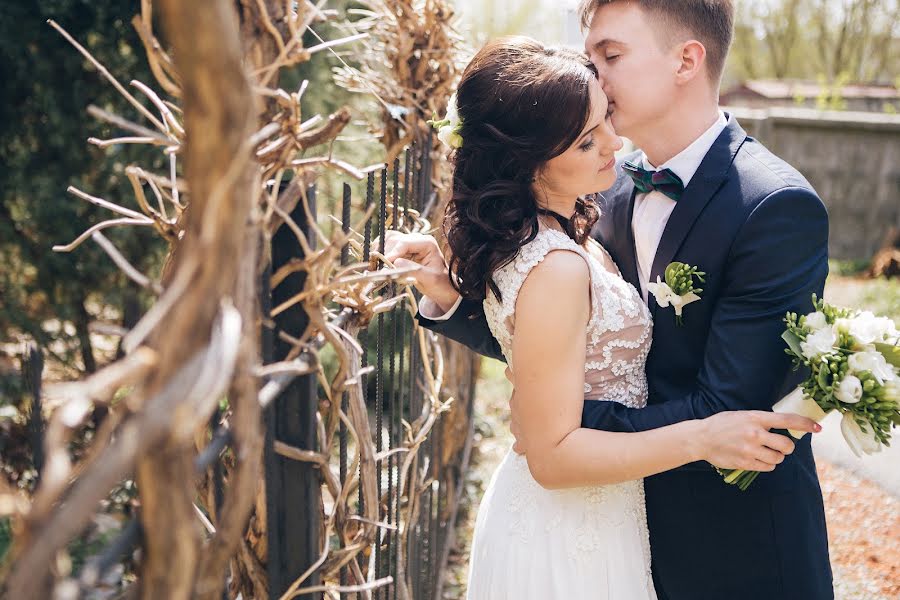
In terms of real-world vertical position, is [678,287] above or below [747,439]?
above

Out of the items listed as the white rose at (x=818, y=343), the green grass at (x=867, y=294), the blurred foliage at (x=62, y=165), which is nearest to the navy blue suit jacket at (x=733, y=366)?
the white rose at (x=818, y=343)

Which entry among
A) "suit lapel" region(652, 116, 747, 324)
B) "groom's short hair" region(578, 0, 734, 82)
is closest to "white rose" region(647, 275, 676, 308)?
"suit lapel" region(652, 116, 747, 324)

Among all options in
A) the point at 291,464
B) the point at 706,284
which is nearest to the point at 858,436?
the point at 706,284

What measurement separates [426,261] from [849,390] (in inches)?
39.1

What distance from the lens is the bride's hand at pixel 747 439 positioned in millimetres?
1740

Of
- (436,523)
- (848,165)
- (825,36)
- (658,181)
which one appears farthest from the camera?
(825,36)

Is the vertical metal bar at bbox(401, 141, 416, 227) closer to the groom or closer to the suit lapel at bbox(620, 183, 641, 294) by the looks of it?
the groom

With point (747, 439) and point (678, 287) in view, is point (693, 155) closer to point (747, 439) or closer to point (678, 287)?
point (678, 287)

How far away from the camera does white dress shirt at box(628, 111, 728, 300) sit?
7.39 ft

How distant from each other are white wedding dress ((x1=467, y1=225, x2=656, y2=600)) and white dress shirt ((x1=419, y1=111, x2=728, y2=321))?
190 millimetres

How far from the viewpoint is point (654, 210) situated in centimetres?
234

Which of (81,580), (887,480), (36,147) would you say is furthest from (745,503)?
(36,147)

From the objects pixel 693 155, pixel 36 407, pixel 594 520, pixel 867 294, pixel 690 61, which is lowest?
pixel 867 294

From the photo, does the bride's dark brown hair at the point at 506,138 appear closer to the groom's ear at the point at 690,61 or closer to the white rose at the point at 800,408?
the groom's ear at the point at 690,61
